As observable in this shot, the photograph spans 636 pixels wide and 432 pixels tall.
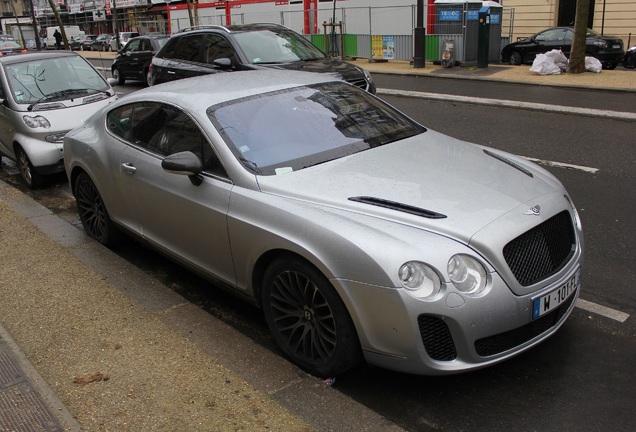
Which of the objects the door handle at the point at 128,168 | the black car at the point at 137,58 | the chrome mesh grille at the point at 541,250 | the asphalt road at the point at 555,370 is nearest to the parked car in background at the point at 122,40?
the black car at the point at 137,58

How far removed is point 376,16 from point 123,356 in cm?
2451

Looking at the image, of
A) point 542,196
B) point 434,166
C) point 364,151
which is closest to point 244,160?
point 364,151

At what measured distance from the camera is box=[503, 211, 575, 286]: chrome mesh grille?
127 inches

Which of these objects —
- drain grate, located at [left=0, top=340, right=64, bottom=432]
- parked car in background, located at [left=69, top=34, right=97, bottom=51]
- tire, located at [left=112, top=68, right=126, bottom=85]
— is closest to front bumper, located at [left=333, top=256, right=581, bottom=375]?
drain grate, located at [left=0, top=340, right=64, bottom=432]

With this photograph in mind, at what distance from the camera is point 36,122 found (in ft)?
26.8

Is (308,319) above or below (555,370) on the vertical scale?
above

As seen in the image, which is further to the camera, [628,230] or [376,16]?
[376,16]

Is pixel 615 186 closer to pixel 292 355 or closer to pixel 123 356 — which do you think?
pixel 292 355

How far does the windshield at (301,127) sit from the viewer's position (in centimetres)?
410

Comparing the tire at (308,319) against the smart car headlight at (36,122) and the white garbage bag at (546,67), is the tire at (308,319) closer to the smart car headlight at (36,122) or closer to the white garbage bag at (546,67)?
the smart car headlight at (36,122)

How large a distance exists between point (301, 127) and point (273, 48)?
6.82 m

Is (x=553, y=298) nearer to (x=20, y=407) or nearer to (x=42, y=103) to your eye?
(x=20, y=407)

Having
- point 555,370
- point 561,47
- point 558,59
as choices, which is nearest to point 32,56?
point 555,370

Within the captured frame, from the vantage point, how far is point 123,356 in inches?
145
